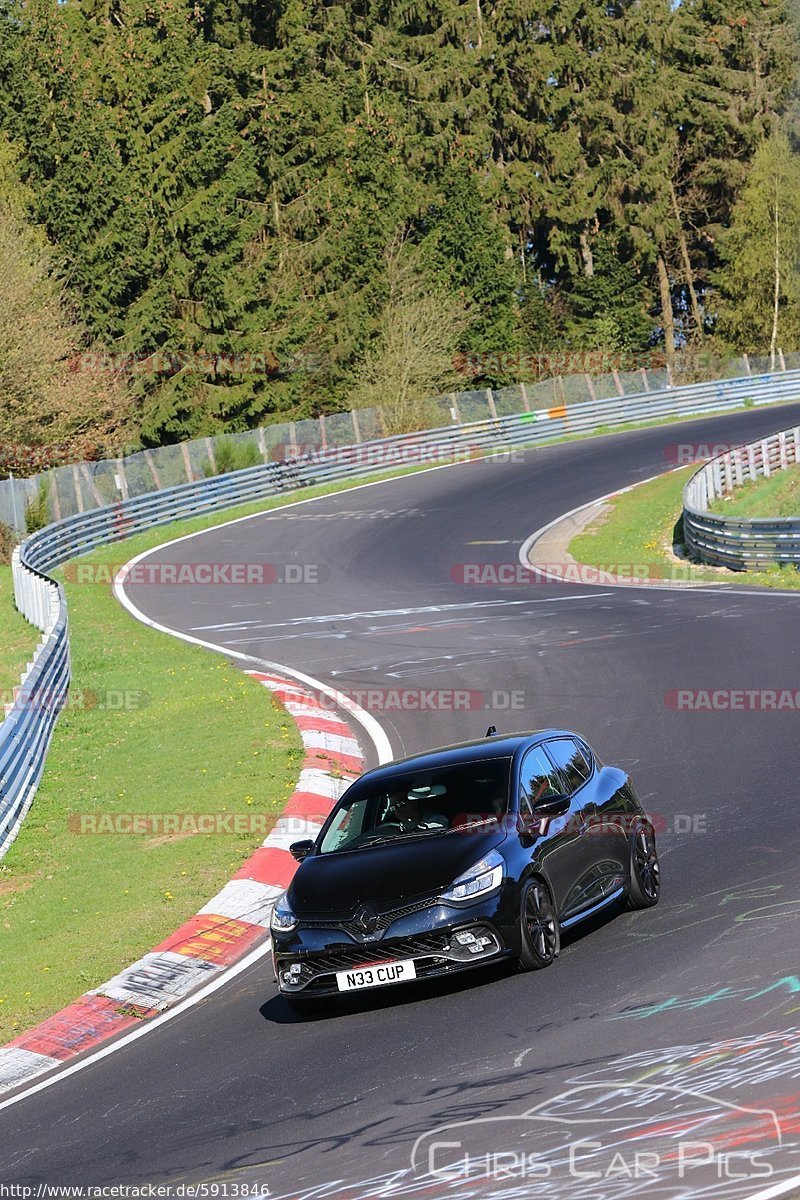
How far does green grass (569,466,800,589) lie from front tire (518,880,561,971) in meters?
18.3

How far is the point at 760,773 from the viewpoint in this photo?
13734mm

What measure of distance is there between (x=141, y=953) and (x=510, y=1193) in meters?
5.79

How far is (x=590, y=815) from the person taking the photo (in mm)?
10508

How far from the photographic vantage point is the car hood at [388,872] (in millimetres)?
9266

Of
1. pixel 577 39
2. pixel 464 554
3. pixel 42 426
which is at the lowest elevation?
pixel 464 554

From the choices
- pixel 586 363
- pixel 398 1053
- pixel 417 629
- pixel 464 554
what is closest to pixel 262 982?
pixel 398 1053

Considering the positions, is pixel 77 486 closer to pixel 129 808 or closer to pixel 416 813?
pixel 129 808

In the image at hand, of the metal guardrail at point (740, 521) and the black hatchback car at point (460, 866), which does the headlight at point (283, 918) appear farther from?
the metal guardrail at point (740, 521)

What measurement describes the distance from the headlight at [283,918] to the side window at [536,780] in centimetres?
158

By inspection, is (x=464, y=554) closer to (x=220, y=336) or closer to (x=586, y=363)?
(x=220, y=336)

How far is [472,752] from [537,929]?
155 centimetres
